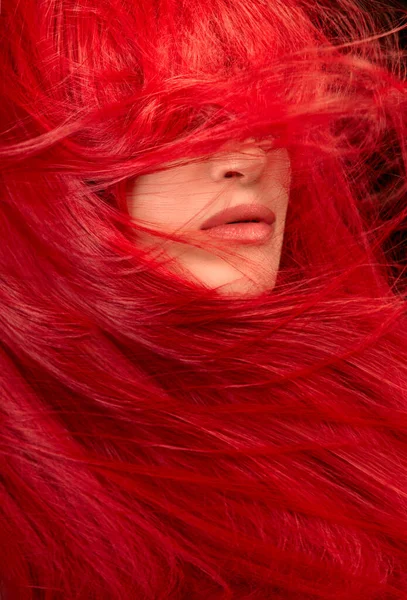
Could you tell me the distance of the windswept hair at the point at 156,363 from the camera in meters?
0.64

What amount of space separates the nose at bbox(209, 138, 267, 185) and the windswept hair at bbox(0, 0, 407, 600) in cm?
1

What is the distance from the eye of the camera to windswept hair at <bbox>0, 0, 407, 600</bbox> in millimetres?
638

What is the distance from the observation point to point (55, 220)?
0.64 m

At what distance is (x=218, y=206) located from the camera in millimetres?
654

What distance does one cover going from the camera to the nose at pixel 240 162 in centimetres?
65

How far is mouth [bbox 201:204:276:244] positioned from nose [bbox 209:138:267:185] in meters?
0.03

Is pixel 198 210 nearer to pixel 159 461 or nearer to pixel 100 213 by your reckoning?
pixel 100 213

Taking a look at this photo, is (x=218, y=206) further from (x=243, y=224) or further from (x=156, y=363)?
(x=156, y=363)

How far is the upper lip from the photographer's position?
0.66 meters

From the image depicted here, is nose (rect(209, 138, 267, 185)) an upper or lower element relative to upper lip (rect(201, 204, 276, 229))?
upper

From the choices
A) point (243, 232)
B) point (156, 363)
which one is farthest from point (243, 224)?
point (156, 363)

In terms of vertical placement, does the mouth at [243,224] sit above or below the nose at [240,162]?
below

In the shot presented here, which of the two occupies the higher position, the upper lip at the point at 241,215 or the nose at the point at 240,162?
the nose at the point at 240,162

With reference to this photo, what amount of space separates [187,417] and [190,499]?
7 centimetres
